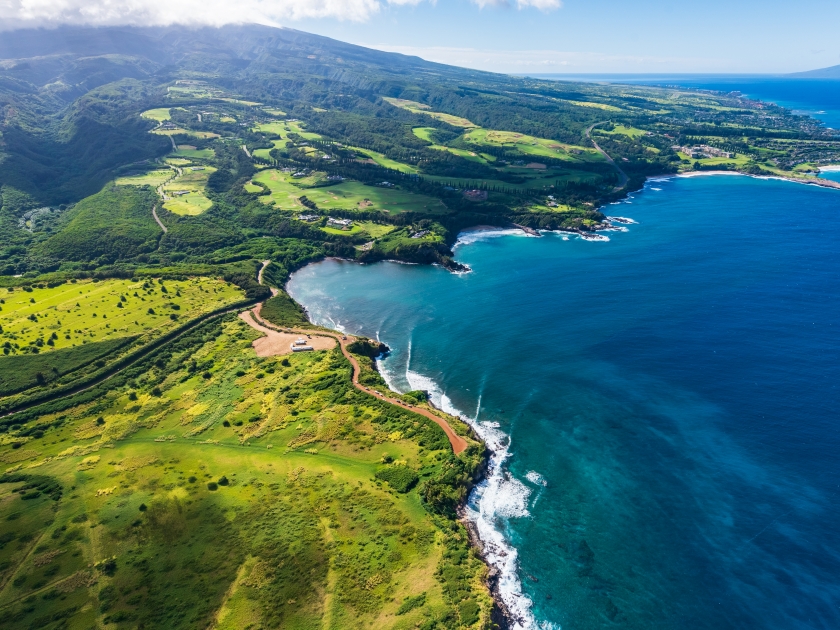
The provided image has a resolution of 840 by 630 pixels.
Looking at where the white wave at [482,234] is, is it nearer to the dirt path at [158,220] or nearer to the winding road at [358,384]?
the winding road at [358,384]

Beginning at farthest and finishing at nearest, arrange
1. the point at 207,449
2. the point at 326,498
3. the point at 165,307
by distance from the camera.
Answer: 1. the point at 165,307
2. the point at 207,449
3. the point at 326,498

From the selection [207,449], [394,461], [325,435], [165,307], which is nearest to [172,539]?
[207,449]

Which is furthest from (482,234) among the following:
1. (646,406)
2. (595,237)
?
(646,406)

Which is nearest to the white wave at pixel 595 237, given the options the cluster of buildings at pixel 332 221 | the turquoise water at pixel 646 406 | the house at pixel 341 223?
the turquoise water at pixel 646 406

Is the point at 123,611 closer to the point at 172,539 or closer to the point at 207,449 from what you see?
the point at 172,539

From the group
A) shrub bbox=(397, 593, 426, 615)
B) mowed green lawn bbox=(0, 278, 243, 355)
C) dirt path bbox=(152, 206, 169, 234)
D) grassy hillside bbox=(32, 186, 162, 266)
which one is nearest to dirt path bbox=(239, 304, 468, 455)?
mowed green lawn bbox=(0, 278, 243, 355)
